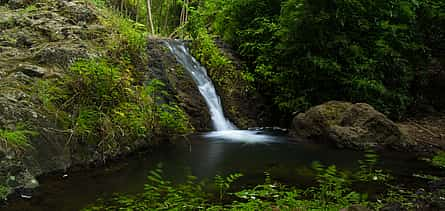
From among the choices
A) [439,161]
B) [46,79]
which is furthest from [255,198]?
[46,79]

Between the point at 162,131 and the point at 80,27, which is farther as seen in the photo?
the point at 80,27

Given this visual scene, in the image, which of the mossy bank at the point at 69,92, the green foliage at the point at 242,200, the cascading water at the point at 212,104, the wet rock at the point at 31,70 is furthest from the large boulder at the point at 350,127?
the wet rock at the point at 31,70

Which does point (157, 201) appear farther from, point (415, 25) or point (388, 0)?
point (415, 25)

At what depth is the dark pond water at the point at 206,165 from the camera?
4.68 metres

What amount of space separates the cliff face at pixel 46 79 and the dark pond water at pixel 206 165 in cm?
31

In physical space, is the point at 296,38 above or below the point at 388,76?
above

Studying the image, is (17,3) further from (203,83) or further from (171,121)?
(203,83)

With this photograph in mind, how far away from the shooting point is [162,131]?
7.21 metres

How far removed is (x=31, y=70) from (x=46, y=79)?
11.9 inches

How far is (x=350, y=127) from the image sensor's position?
8312mm

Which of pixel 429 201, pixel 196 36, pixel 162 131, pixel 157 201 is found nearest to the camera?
pixel 429 201

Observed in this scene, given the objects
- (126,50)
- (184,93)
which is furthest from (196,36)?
(126,50)

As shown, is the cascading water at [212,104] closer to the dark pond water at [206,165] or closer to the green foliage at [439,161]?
the dark pond water at [206,165]

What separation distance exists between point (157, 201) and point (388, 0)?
7.49 meters
